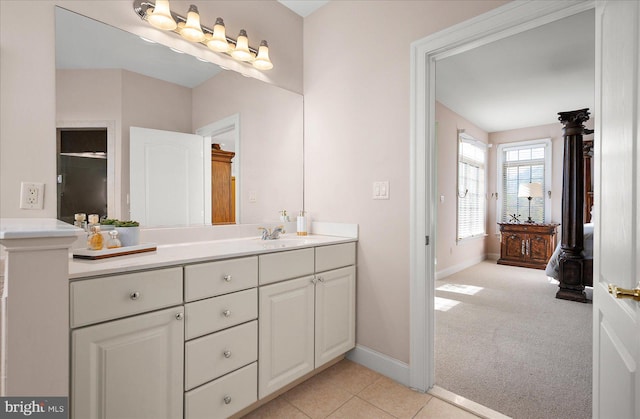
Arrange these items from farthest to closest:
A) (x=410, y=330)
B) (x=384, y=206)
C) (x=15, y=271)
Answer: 1. (x=384, y=206)
2. (x=410, y=330)
3. (x=15, y=271)

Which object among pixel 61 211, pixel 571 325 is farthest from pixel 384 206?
pixel 571 325

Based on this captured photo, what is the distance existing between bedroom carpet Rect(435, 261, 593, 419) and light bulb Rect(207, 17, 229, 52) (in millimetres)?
2541

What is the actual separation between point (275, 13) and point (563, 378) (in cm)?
324

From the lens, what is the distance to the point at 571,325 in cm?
292

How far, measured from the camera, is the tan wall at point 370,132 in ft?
6.44

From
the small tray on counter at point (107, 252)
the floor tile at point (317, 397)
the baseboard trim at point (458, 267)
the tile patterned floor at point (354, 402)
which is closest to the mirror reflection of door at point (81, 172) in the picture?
the small tray on counter at point (107, 252)

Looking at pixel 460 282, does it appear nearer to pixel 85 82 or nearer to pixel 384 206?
pixel 384 206

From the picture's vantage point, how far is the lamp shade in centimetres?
561

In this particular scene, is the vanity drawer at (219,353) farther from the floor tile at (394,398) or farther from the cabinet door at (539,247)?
the cabinet door at (539,247)

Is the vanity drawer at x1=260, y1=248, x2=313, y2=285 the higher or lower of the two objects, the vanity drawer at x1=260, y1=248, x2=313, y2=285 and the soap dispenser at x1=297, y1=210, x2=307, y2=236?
the lower

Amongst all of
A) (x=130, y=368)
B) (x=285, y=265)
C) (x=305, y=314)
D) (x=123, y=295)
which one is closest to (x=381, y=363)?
(x=305, y=314)

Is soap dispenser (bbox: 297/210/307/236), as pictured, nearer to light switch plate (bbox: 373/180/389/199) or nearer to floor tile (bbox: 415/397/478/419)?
light switch plate (bbox: 373/180/389/199)

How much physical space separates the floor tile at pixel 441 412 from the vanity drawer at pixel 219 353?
0.97 m
